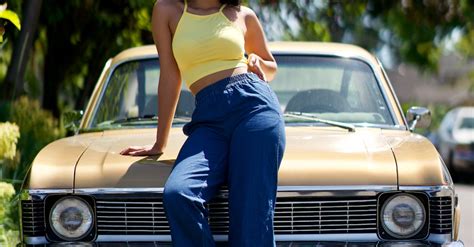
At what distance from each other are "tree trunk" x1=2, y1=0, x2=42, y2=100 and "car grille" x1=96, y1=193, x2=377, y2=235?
5.13 m

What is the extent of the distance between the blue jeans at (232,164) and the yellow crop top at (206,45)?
9 cm

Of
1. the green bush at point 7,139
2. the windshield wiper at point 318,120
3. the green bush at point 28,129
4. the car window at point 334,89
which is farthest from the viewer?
the green bush at point 28,129

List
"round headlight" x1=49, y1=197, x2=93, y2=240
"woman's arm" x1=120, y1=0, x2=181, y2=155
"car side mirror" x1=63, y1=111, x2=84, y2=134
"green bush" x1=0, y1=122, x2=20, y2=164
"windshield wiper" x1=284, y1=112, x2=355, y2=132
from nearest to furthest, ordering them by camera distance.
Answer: "round headlight" x1=49, y1=197, x2=93, y2=240
"woman's arm" x1=120, y1=0, x2=181, y2=155
"windshield wiper" x1=284, y1=112, x2=355, y2=132
"car side mirror" x1=63, y1=111, x2=84, y2=134
"green bush" x1=0, y1=122, x2=20, y2=164

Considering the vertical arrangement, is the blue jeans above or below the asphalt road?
above

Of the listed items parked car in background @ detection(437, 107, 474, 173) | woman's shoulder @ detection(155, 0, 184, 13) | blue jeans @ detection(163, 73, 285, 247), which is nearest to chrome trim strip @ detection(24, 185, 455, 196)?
blue jeans @ detection(163, 73, 285, 247)

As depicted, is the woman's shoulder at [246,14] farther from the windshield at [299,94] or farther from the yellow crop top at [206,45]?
the windshield at [299,94]

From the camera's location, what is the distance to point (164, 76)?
15.1 ft

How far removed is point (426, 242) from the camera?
4.36m

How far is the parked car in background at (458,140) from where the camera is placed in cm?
1947

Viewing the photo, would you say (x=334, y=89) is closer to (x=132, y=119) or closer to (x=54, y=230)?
(x=132, y=119)

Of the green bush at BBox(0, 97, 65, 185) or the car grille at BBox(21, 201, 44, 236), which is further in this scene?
the green bush at BBox(0, 97, 65, 185)

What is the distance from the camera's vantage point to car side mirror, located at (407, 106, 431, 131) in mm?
5836

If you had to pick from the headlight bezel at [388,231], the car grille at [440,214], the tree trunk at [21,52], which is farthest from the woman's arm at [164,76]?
the tree trunk at [21,52]

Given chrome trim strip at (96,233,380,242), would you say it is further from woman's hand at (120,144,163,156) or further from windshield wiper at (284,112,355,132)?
windshield wiper at (284,112,355,132)
